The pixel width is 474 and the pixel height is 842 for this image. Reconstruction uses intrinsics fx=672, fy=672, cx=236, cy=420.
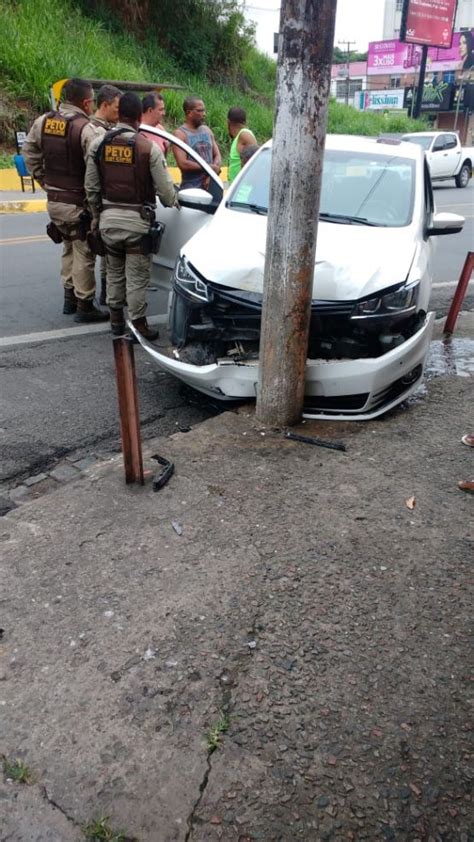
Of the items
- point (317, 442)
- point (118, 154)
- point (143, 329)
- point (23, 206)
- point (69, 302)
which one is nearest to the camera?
point (317, 442)

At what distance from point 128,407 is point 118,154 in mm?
2530

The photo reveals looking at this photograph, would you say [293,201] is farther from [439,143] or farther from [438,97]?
[438,97]

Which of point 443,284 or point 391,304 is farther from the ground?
point 391,304

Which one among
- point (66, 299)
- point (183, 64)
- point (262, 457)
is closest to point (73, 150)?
point (66, 299)

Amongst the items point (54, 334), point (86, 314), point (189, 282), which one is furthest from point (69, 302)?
point (189, 282)

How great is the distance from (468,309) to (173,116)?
1671cm

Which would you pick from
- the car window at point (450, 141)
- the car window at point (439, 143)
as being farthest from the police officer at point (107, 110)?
the car window at point (450, 141)

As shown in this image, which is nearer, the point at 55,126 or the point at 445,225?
the point at 445,225

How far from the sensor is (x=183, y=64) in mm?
25672

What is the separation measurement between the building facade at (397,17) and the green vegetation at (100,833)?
71539 mm

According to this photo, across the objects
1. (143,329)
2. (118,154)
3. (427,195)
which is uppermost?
(118,154)

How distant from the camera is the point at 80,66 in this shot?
18750 millimetres

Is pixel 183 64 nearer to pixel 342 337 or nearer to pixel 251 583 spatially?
pixel 342 337

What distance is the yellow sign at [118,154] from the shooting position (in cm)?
493
